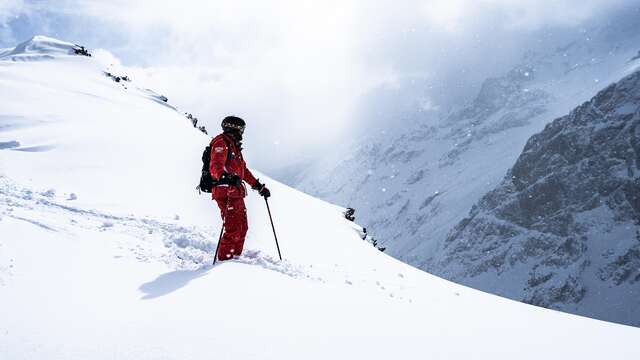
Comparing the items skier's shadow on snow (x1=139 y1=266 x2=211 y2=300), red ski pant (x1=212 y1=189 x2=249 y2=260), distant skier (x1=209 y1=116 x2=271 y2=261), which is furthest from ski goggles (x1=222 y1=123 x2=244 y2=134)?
skier's shadow on snow (x1=139 y1=266 x2=211 y2=300)

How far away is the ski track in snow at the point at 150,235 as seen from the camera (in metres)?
7.79

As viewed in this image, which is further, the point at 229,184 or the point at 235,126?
the point at 235,126

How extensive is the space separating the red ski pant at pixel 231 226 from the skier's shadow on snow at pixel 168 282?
137cm

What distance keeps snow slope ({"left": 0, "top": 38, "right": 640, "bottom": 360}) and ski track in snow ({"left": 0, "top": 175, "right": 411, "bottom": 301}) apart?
5 cm

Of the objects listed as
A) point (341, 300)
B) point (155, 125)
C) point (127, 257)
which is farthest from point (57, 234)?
point (155, 125)

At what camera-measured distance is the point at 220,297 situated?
19.5 feet

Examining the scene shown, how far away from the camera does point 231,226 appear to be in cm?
882

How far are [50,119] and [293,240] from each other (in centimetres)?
1072

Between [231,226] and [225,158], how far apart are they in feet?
3.87

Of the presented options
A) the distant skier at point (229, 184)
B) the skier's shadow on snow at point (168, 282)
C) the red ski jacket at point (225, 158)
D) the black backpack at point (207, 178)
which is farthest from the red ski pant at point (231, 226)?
the skier's shadow on snow at point (168, 282)

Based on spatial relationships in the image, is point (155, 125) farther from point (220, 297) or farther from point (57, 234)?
point (220, 297)

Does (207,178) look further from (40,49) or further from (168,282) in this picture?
(40,49)

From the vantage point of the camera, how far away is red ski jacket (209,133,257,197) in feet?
27.6

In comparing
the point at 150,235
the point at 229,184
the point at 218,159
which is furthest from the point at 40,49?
the point at 229,184
